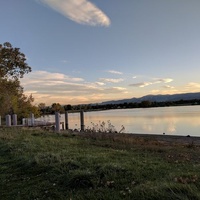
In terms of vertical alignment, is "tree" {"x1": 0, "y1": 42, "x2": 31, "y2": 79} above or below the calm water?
above

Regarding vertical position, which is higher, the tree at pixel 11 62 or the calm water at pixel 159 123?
the tree at pixel 11 62

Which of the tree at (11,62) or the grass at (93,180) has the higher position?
the tree at (11,62)

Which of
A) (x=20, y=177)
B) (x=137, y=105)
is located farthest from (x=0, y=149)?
(x=137, y=105)

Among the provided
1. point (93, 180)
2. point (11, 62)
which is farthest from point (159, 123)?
point (93, 180)

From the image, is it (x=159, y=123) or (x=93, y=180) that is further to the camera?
(x=159, y=123)

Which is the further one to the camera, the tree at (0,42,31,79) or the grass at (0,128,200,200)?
the tree at (0,42,31,79)

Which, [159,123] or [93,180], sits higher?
[93,180]

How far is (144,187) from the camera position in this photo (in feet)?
15.2

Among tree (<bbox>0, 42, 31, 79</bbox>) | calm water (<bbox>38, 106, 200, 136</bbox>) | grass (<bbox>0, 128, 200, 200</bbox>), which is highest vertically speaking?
tree (<bbox>0, 42, 31, 79</bbox>)

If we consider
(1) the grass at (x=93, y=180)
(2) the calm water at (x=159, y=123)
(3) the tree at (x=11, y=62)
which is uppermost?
(3) the tree at (x=11, y=62)

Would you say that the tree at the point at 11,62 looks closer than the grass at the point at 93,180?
No

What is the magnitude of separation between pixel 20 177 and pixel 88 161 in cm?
167

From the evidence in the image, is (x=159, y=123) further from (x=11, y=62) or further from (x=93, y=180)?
(x=93, y=180)

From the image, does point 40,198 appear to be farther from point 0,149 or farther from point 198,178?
point 0,149
